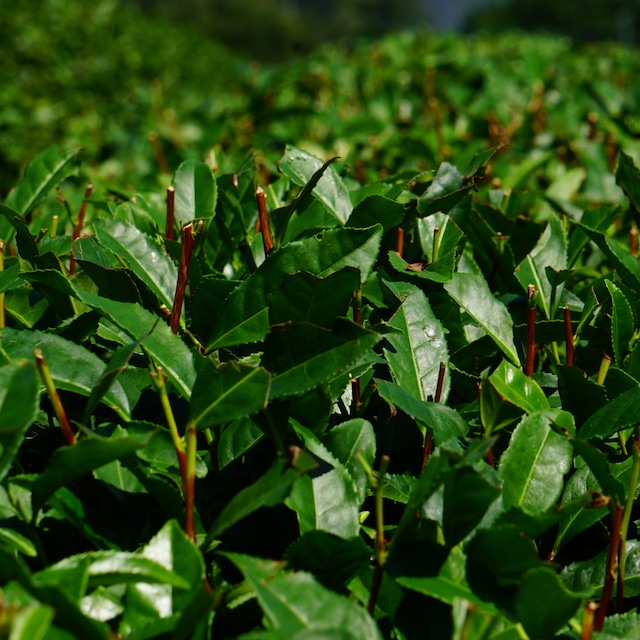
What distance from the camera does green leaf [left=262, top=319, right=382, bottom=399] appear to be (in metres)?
1.04

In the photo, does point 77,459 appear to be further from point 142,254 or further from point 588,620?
point 588,620

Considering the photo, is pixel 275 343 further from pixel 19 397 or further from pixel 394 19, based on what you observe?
pixel 394 19

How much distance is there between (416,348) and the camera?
1.31m

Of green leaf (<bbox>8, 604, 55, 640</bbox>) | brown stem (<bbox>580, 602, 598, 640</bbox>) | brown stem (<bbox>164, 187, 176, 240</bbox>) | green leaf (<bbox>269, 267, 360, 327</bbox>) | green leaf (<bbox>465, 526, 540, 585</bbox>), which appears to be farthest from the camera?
brown stem (<bbox>164, 187, 176, 240</bbox>)

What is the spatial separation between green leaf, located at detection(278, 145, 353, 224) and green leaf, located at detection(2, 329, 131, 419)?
596 mm

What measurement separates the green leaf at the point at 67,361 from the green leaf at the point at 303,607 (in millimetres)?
361

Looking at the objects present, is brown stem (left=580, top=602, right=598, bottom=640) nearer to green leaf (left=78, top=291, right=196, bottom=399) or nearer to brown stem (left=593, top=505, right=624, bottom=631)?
brown stem (left=593, top=505, right=624, bottom=631)

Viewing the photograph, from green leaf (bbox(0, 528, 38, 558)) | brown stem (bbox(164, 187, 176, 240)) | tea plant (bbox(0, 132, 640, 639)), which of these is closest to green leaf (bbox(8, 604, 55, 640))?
tea plant (bbox(0, 132, 640, 639))

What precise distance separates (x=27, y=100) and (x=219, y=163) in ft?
15.2

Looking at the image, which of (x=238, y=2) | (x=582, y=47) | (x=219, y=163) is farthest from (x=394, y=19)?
(x=219, y=163)

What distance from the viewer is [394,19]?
78.9 meters

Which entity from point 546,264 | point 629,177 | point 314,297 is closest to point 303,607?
point 314,297

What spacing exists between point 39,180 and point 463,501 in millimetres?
1373

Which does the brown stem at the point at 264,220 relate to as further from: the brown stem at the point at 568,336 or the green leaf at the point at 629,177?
the green leaf at the point at 629,177
